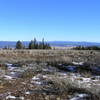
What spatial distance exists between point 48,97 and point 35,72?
12.4 feet

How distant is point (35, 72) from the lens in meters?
10.2

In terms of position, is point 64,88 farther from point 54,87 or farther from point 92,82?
point 92,82

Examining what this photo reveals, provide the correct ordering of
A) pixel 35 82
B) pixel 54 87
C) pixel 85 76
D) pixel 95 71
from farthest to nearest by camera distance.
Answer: pixel 95 71
pixel 85 76
pixel 35 82
pixel 54 87

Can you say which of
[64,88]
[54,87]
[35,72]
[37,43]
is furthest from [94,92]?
[37,43]

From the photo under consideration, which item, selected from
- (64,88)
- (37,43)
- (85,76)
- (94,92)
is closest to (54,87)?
(64,88)

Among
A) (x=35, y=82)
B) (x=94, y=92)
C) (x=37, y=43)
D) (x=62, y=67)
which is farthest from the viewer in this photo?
(x=37, y=43)

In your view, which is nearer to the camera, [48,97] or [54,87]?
[48,97]

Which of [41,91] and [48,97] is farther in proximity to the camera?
[41,91]

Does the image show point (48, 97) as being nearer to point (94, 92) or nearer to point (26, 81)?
point (94, 92)

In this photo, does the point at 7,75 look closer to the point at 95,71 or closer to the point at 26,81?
the point at 26,81

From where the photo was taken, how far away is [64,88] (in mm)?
7090

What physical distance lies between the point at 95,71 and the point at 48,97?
16.6 ft

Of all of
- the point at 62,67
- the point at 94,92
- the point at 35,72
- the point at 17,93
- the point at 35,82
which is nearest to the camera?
the point at 94,92

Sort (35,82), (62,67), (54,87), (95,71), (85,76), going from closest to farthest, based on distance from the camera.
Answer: (54,87) → (35,82) → (85,76) → (95,71) → (62,67)
